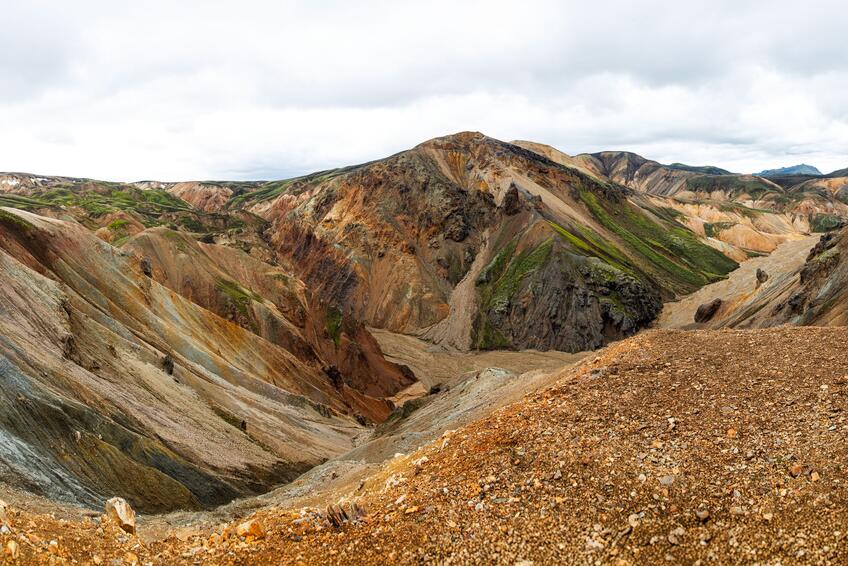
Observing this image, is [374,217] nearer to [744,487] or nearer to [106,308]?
[106,308]

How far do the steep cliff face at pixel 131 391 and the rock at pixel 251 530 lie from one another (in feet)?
28.9

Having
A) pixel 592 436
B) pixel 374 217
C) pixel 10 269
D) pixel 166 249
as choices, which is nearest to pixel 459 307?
pixel 374 217

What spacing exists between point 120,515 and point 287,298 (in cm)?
6128

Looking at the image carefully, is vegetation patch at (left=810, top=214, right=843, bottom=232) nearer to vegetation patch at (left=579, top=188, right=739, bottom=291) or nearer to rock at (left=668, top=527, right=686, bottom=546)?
vegetation patch at (left=579, top=188, right=739, bottom=291)

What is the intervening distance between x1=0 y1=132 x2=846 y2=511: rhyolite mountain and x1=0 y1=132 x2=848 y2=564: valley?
23cm

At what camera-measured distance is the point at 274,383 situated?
48.0 metres

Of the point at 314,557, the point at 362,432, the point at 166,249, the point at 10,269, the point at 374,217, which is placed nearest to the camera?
the point at 314,557

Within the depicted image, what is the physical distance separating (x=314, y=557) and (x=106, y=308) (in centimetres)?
3359

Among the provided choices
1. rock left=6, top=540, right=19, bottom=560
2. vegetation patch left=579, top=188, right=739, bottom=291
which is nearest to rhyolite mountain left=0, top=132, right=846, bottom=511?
vegetation patch left=579, top=188, right=739, bottom=291

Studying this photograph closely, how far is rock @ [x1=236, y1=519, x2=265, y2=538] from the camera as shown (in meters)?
10.9

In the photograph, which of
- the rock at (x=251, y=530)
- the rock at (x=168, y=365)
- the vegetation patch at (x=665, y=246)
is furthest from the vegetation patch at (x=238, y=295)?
the vegetation patch at (x=665, y=246)

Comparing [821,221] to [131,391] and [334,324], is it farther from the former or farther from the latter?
[131,391]

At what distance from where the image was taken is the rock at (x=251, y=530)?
10.9m

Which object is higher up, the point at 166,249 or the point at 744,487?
the point at 166,249
